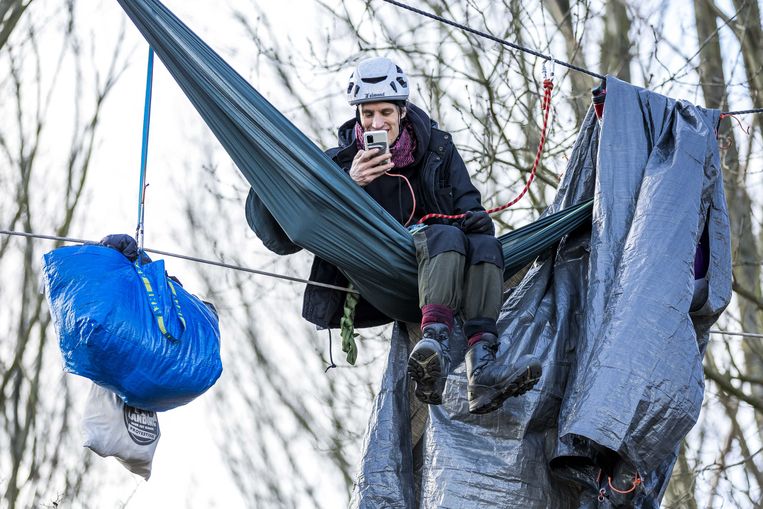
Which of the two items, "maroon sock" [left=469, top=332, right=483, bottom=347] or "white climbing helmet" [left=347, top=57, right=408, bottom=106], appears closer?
"maroon sock" [left=469, top=332, right=483, bottom=347]

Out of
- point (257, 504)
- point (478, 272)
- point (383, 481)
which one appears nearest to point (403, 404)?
point (383, 481)

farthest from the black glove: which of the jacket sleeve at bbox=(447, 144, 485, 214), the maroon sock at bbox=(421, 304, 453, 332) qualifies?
the maroon sock at bbox=(421, 304, 453, 332)

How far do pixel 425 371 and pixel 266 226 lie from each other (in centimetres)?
86

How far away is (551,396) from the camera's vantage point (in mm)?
4867

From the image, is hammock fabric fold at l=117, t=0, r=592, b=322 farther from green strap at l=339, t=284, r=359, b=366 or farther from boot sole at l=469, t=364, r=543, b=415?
boot sole at l=469, t=364, r=543, b=415

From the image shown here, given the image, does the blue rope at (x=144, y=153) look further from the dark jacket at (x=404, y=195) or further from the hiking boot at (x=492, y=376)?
the hiking boot at (x=492, y=376)

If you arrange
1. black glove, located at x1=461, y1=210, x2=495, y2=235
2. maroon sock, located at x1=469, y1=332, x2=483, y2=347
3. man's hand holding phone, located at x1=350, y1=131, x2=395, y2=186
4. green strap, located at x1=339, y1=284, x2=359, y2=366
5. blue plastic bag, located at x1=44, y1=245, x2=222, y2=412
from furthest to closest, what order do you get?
green strap, located at x1=339, y1=284, x2=359, y2=366 → man's hand holding phone, located at x1=350, y1=131, x2=395, y2=186 → black glove, located at x1=461, y1=210, x2=495, y2=235 → maroon sock, located at x1=469, y1=332, x2=483, y2=347 → blue plastic bag, located at x1=44, y1=245, x2=222, y2=412

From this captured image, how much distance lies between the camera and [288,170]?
4715mm

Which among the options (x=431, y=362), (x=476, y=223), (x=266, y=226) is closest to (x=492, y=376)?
(x=431, y=362)

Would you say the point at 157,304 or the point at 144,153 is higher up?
the point at 144,153

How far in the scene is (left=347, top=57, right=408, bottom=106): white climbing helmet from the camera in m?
4.92

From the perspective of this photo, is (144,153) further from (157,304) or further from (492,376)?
(492,376)

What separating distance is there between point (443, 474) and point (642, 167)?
1193 millimetres

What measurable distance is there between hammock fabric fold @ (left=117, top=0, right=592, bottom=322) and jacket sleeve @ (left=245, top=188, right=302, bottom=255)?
15 centimetres
